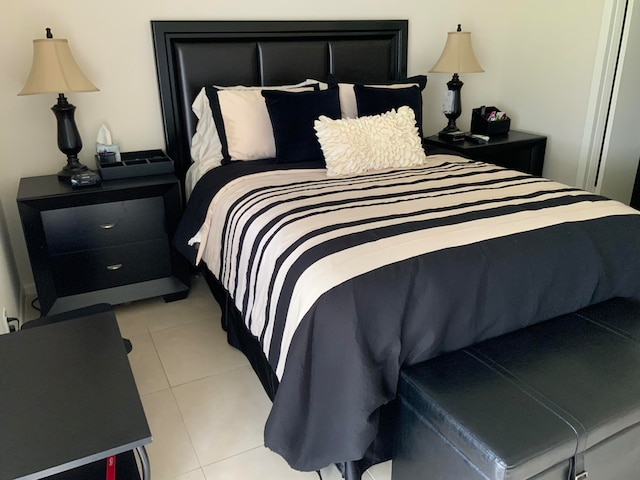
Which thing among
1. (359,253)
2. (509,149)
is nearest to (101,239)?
(359,253)

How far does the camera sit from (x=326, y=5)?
3078 mm

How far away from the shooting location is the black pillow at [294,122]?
2.54 metres

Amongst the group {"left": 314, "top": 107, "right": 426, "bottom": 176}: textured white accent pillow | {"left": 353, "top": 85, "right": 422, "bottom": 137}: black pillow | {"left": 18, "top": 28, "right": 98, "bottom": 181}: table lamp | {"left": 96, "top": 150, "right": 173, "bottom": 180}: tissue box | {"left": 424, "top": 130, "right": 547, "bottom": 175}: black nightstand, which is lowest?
{"left": 424, "top": 130, "right": 547, "bottom": 175}: black nightstand

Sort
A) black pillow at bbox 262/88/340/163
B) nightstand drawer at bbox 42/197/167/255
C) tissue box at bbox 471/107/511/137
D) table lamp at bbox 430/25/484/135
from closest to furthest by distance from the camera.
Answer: nightstand drawer at bbox 42/197/167/255 → black pillow at bbox 262/88/340/163 → table lamp at bbox 430/25/484/135 → tissue box at bbox 471/107/511/137

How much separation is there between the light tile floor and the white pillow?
2.57ft

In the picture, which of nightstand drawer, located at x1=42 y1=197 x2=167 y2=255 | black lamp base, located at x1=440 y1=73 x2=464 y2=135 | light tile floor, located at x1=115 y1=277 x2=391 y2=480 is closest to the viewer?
light tile floor, located at x1=115 y1=277 x2=391 y2=480

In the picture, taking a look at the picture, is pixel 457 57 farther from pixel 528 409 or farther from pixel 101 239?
pixel 528 409

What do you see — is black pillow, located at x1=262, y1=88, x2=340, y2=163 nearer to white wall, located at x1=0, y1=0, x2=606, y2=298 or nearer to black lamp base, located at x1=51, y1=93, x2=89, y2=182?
white wall, located at x1=0, y1=0, x2=606, y2=298

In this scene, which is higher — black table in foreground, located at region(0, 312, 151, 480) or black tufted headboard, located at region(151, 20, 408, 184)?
black tufted headboard, located at region(151, 20, 408, 184)

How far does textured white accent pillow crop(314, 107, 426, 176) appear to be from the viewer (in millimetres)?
2383

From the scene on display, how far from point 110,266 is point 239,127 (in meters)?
0.95

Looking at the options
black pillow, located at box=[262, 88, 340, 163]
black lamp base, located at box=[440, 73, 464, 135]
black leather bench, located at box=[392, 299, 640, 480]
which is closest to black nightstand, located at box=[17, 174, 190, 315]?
black pillow, located at box=[262, 88, 340, 163]

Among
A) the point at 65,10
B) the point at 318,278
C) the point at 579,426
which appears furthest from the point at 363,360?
the point at 65,10

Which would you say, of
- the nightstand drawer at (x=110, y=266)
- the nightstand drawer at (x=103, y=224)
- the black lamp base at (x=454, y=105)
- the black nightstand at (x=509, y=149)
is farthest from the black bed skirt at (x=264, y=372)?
the black lamp base at (x=454, y=105)
